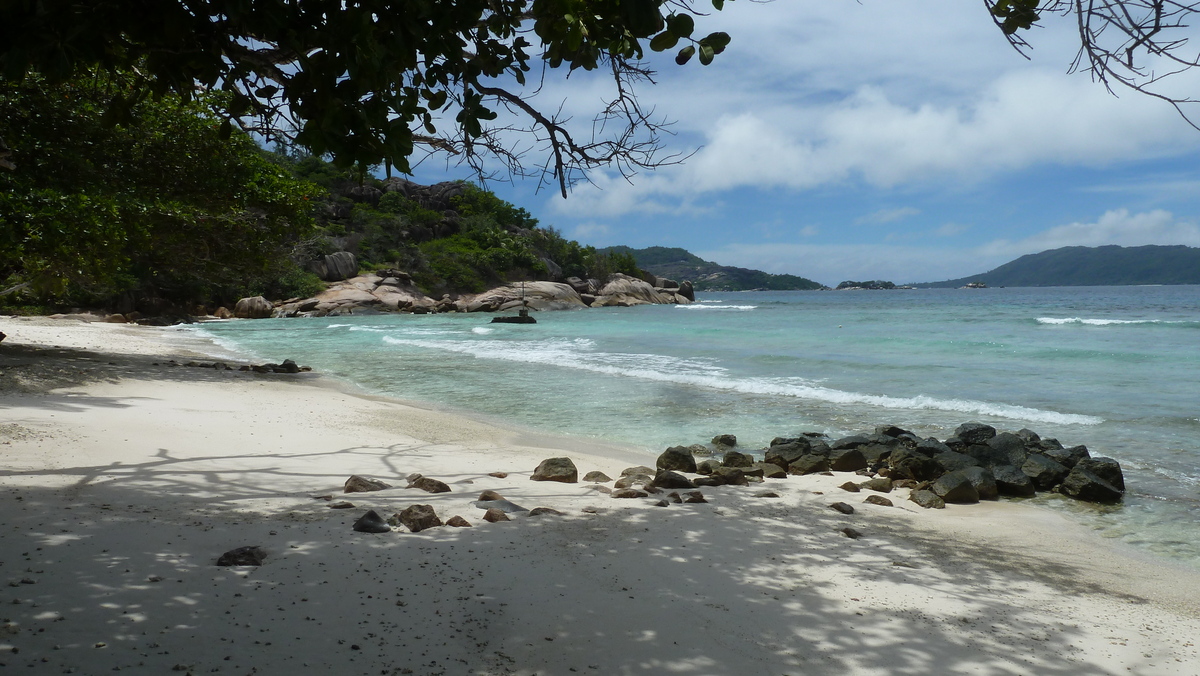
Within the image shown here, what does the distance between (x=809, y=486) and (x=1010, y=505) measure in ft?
6.24

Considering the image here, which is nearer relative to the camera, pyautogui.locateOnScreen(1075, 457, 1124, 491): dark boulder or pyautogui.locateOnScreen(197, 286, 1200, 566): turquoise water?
pyautogui.locateOnScreen(1075, 457, 1124, 491): dark boulder

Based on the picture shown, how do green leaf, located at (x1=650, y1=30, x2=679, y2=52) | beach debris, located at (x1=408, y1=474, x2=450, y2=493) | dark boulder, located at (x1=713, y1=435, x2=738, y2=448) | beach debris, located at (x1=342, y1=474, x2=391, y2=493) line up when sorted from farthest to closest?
1. dark boulder, located at (x1=713, y1=435, x2=738, y2=448)
2. beach debris, located at (x1=408, y1=474, x2=450, y2=493)
3. beach debris, located at (x1=342, y1=474, x2=391, y2=493)
4. green leaf, located at (x1=650, y1=30, x2=679, y2=52)

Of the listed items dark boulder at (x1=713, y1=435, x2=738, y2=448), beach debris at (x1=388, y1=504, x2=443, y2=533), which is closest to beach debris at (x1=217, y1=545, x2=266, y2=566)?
beach debris at (x1=388, y1=504, x2=443, y2=533)

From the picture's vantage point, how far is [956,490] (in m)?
6.84

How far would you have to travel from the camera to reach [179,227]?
12.3 meters

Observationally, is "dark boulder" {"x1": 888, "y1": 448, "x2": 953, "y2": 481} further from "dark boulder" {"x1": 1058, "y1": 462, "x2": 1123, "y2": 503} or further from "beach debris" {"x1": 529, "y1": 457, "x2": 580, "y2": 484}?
"beach debris" {"x1": 529, "y1": 457, "x2": 580, "y2": 484}

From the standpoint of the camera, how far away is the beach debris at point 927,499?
6.60m

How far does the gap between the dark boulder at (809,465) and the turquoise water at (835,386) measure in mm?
1477

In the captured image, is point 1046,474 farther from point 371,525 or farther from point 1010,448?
point 371,525

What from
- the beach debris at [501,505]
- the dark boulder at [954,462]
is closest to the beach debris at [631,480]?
the beach debris at [501,505]

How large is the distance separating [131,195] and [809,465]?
10.8 meters

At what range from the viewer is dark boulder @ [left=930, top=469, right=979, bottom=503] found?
6.84 m

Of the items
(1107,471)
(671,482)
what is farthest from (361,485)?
(1107,471)

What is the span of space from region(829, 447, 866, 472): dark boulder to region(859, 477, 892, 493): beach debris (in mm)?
850
